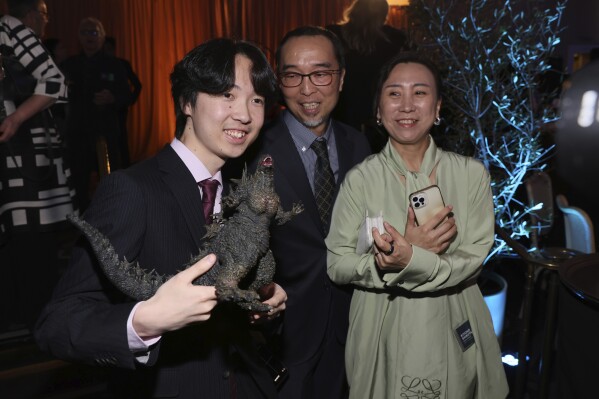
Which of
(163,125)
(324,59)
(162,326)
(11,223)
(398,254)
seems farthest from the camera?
(163,125)

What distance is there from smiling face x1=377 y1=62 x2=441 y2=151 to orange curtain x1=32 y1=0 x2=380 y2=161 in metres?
6.98

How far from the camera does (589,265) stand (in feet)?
6.90

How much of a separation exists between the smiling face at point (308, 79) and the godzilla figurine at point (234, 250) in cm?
103

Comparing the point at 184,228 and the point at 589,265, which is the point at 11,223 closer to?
the point at 184,228

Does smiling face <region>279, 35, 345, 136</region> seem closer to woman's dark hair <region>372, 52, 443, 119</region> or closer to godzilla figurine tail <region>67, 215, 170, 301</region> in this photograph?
woman's dark hair <region>372, 52, 443, 119</region>

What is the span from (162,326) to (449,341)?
1.14 meters

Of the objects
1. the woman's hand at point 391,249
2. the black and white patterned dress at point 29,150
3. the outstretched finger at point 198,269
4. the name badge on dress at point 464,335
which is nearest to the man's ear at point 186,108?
the outstretched finger at point 198,269

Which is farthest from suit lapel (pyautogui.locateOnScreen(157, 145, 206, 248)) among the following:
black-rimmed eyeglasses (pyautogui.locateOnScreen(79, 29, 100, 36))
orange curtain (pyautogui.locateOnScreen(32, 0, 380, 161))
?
orange curtain (pyautogui.locateOnScreen(32, 0, 380, 161))

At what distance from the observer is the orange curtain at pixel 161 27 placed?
28.5ft

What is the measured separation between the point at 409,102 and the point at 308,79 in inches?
18.6

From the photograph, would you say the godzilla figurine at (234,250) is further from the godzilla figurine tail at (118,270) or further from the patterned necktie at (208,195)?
Answer: the patterned necktie at (208,195)

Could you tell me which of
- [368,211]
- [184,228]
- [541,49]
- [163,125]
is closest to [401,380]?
[368,211]

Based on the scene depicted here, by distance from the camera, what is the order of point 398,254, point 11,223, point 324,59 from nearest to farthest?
point 398,254 → point 324,59 → point 11,223

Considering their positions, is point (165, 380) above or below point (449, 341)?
above
